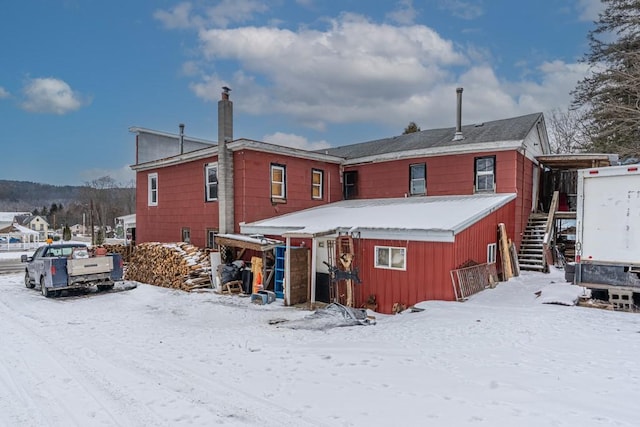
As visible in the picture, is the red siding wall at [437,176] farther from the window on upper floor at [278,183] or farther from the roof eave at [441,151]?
the window on upper floor at [278,183]

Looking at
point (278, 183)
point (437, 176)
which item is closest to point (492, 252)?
point (437, 176)

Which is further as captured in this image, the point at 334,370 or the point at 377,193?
the point at 377,193

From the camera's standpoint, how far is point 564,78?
23.8 meters

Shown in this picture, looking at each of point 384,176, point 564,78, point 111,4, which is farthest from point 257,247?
point 564,78

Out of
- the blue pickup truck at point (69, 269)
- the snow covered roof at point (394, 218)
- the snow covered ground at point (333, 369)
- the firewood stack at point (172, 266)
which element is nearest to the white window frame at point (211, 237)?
the firewood stack at point (172, 266)

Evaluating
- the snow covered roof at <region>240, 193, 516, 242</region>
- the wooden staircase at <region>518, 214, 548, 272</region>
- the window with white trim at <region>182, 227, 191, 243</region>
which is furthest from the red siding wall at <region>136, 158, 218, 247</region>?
the wooden staircase at <region>518, 214, 548, 272</region>

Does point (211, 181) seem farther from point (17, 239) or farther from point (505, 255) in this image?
point (17, 239)

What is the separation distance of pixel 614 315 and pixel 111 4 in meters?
20.3

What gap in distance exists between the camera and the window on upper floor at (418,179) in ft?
55.5

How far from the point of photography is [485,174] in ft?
50.2

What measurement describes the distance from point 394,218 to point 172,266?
362 inches

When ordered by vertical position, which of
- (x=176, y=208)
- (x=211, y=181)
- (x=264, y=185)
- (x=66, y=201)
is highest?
(x=66, y=201)

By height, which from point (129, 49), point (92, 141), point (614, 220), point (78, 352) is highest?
point (129, 49)

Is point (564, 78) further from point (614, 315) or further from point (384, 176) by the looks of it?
point (614, 315)
